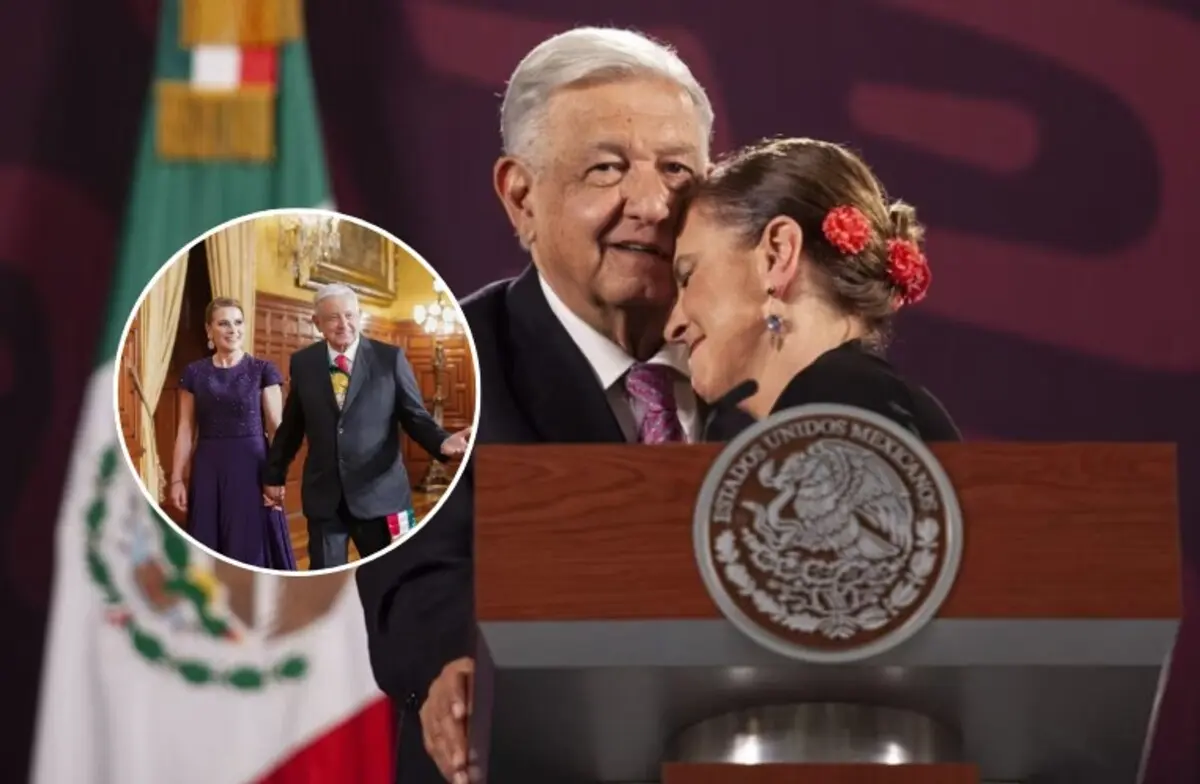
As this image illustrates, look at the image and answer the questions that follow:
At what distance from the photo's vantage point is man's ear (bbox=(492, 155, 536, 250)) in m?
3.62

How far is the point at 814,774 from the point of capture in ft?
6.09

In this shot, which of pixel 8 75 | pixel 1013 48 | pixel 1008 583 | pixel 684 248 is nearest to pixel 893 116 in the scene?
pixel 1013 48

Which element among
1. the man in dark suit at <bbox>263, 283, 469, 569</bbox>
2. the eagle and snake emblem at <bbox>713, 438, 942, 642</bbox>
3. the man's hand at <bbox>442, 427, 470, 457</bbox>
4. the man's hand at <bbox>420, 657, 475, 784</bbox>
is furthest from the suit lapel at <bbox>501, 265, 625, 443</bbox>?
the eagle and snake emblem at <bbox>713, 438, 942, 642</bbox>

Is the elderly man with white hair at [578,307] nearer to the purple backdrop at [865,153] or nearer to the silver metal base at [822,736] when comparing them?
the purple backdrop at [865,153]

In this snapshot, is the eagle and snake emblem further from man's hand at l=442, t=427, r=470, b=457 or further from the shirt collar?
man's hand at l=442, t=427, r=470, b=457

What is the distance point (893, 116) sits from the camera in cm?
385

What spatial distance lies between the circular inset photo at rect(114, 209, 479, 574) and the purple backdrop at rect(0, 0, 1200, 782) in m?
0.11

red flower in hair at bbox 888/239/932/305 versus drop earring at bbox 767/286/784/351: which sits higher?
red flower in hair at bbox 888/239/932/305

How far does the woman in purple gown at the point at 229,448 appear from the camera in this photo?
144 inches

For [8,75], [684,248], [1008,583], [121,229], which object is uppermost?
[8,75]

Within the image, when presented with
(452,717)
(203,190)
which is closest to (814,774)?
(452,717)

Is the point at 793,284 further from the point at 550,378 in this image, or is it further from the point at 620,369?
the point at 550,378

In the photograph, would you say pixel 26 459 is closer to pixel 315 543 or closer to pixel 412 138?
pixel 315 543

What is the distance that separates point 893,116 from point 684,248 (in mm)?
805
